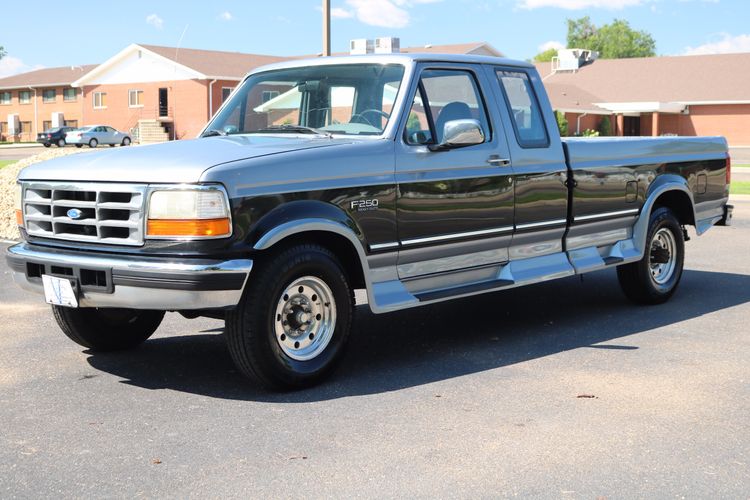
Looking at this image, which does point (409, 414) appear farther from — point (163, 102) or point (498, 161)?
point (163, 102)

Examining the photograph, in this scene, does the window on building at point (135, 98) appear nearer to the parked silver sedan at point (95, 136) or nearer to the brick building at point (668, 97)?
the parked silver sedan at point (95, 136)

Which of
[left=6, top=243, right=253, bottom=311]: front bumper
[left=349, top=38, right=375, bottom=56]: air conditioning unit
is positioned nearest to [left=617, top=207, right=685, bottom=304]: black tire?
[left=6, top=243, right=253, bottom=311]: front bumper

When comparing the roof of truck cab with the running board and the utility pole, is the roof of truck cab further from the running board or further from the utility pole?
the utility pole

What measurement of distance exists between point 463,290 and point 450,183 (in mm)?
773

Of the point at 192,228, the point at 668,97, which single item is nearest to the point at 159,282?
the point at 192,228

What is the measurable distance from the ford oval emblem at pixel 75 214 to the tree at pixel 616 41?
12303 centimetres

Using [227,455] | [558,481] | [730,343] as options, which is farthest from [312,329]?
[730,343]

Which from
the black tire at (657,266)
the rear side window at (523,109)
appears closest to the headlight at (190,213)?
the rear side window at (523,109)

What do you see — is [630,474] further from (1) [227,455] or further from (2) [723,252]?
(2) [723,252]

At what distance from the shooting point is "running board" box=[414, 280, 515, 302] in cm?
678

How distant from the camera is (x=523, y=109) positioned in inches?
308

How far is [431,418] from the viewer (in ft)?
18.0

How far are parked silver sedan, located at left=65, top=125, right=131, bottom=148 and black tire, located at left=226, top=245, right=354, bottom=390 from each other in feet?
184

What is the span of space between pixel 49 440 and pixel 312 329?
68.2 inches
